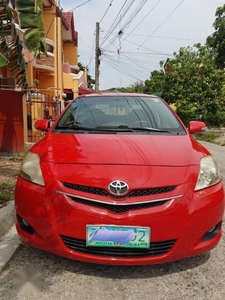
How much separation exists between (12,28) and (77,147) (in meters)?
3.07

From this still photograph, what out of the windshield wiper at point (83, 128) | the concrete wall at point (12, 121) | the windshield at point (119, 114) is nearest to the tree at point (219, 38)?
the concrete wall at point (12, 121)

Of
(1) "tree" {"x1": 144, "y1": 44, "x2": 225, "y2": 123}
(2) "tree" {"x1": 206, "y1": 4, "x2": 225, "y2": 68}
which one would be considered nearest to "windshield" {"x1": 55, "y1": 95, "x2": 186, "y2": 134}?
(2) "tree" {"x1": 206, "y1": 4, "x2": 225, "y2": 68}

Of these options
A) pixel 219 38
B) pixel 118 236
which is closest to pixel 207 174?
pixel 118 236

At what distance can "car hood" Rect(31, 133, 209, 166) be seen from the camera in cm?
232

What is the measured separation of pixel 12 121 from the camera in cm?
703

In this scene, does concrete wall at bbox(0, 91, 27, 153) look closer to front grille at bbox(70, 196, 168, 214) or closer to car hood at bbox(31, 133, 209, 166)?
car hood at bbox(31, 133, 209, 166)

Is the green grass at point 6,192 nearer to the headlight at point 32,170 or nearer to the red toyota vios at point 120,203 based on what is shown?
the headlight at point 32,170

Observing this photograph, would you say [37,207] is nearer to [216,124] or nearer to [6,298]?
[6,298]

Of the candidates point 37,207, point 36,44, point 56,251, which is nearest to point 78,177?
point 37,207

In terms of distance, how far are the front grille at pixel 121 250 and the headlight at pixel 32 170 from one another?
19.3 inches

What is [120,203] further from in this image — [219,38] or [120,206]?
[219,38]

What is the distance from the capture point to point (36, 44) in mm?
3822

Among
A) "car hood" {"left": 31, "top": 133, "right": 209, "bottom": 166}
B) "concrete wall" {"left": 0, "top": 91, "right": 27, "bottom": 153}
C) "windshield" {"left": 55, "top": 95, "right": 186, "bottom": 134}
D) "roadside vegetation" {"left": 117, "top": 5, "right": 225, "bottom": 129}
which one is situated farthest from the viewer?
"roadside vegetation" {"left": 117, "top": 5, "right": 225, "bottom": 129}

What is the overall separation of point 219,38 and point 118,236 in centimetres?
1288
